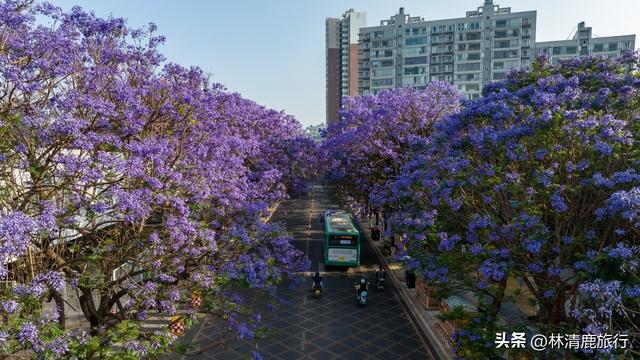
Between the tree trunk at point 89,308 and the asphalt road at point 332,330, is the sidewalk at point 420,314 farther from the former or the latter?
the tree trunk at point 89,308

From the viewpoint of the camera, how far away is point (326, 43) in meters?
168

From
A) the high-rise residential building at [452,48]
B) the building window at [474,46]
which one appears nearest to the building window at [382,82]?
the high-rise residential building at [452,48]

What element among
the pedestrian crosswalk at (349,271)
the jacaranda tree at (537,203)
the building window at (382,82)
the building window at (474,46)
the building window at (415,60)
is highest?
the building window at (474,46)

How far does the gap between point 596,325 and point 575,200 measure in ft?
14.6

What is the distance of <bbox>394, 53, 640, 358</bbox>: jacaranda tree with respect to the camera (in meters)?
9.01

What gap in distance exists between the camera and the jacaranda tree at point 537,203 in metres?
9.01

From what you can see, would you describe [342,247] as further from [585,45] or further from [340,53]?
[340,53]

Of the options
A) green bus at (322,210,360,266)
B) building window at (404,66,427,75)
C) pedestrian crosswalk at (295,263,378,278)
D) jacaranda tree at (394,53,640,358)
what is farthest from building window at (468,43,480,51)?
jacaranda tree at (394,53,640,358)

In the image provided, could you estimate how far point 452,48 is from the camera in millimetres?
87562

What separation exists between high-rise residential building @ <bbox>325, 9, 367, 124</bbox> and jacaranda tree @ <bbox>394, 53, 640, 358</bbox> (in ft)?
459

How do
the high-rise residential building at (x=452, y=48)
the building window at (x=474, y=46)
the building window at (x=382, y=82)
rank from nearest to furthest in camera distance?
the high-rise residential building at (x=452, y=48), the building window at (x=474, y=46), the building window at (x=382, y=82)

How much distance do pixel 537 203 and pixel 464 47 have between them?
84330 millimetres

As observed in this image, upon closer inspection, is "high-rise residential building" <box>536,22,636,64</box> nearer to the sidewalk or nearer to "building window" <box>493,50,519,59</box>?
"building window" <box>493,50,519,59</box>

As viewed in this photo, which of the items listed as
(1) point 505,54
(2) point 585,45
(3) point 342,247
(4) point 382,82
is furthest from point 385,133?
(2) point 585,45
